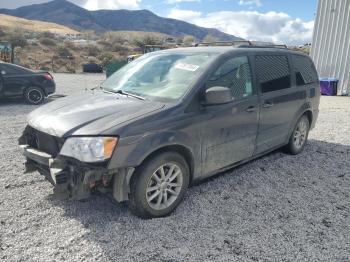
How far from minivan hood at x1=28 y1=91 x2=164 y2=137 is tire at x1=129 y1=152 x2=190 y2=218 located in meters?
0.53

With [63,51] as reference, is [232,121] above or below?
below

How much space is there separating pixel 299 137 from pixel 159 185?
3.34 meters

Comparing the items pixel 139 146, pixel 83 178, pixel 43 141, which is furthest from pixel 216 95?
pixel 43 141

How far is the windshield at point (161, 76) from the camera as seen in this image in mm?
3834

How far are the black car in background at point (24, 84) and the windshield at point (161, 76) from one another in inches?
280

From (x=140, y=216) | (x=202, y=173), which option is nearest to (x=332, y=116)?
(x=202, y=173)

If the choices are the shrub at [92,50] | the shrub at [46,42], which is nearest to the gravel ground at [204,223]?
the shrub at [92,50]

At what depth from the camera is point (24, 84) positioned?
10750mm

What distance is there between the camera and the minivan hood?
127 inches

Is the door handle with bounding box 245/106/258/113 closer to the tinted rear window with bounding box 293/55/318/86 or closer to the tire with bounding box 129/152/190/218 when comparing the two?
the tire with bounding box 129/152/190/218

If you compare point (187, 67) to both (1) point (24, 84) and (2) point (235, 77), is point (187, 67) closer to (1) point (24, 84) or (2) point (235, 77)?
(2) point (235, 77)

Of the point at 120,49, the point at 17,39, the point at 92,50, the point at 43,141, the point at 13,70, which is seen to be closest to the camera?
the point at 43,141

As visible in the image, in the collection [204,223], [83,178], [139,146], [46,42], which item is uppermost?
[46,42]

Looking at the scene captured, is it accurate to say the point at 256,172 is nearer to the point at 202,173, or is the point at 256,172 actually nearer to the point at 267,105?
the point at 267,105
